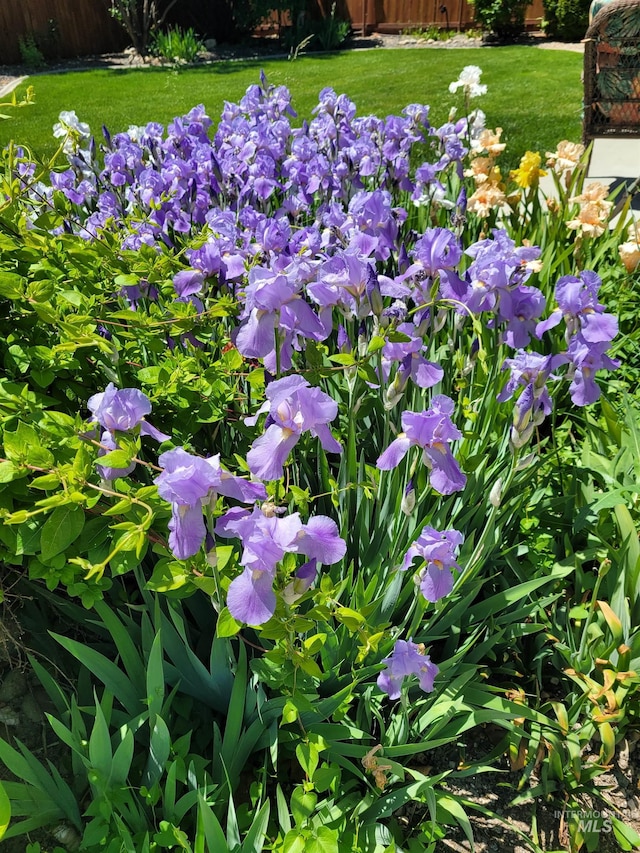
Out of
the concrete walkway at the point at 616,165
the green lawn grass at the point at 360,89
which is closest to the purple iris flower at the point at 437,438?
the concrete walkway at the point at 616,165

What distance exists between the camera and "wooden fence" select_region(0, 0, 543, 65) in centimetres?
1495

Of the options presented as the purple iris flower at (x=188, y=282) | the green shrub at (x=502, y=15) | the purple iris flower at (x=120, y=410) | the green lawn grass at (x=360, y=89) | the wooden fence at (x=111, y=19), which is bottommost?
the purple iris flower at (x=120, y=410)

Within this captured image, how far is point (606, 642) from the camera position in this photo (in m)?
1.63

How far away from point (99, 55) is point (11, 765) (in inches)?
714

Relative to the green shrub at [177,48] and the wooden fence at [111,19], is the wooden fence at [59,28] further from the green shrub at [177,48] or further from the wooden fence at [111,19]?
the green shrub at [177,48]

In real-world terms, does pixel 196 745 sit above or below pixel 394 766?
below

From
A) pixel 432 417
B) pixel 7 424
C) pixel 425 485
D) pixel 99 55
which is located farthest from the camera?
pixel 99 55

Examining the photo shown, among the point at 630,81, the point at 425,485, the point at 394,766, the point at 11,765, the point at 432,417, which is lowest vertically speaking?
the point at 394,766

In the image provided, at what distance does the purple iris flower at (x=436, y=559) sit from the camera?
1170mm

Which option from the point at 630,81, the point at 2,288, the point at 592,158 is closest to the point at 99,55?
the point at 592,158

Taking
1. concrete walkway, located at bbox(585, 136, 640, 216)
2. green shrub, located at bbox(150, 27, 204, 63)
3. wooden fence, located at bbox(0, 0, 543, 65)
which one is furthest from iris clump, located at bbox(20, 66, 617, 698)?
wooden fence, located at bbox(0, 0, 543, 65)

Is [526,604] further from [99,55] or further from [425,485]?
[99,55]

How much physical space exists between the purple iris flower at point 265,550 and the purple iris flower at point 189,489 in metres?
0.06

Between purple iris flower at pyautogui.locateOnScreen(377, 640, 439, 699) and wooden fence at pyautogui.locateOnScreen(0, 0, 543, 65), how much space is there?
17.7m
